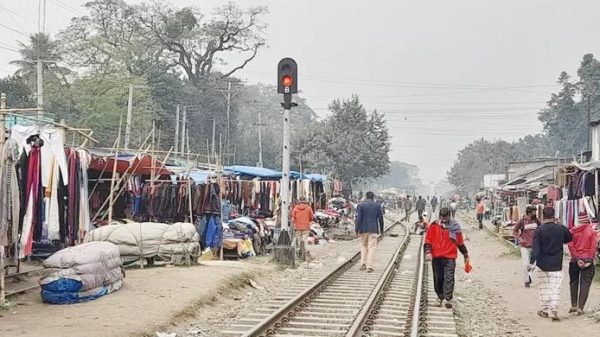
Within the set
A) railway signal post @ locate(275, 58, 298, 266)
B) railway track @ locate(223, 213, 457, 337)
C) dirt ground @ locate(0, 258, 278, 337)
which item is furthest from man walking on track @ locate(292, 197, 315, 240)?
dirt ground @ locate(0, 258, 278, 337)

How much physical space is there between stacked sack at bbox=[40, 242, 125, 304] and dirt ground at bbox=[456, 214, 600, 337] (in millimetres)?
5371

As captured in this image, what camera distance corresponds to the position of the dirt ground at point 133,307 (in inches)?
332

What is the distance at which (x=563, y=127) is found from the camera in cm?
8038

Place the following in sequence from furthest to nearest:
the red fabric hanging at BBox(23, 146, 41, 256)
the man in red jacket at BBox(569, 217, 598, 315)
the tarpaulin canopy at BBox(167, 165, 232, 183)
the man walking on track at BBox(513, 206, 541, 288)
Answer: the tarpaulin canopy at BBox(167, 165, 232, 183), the man walking on track at BBox(513, 206, 541, 288), the man in red jacket at BBox(569, 217, 598, 315), the red fabric hanging at BBox(23, 146, 41, 256)

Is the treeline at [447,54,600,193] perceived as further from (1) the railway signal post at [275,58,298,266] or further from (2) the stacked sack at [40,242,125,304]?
(2) the stacked sack at [40,242,125,304]

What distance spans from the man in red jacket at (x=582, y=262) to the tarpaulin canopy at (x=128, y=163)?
9.30 meters

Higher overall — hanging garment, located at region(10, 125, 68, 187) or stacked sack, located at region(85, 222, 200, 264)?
hanging garment, located at region(10, 125, 68, 187)

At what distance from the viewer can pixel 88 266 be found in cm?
1005

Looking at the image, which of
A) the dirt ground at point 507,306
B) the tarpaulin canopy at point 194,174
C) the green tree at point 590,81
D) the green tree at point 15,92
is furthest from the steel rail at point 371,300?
the green tree at point 590,81

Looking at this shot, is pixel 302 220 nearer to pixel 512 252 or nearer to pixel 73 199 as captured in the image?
pixel 512 252

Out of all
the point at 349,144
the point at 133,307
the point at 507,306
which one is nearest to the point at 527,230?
the point at 507,306

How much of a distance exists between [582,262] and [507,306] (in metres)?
2.50

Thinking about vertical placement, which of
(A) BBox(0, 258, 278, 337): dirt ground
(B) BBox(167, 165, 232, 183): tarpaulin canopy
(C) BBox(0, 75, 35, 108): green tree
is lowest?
(A) BBox(0, 258, 278, 337): dirt ground

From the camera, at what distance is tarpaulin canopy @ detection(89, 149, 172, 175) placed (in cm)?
1509
